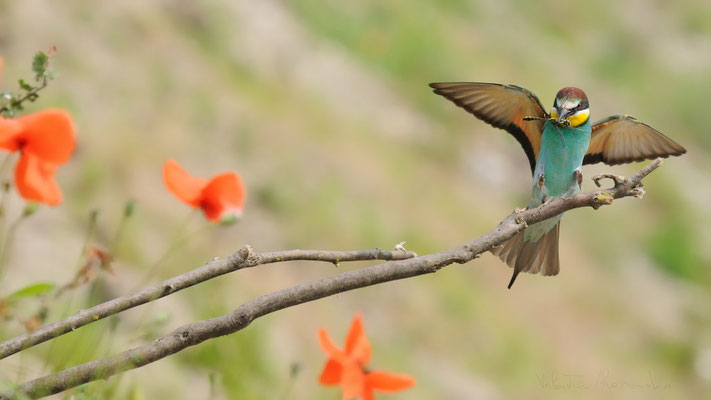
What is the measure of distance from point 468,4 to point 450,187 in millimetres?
4372

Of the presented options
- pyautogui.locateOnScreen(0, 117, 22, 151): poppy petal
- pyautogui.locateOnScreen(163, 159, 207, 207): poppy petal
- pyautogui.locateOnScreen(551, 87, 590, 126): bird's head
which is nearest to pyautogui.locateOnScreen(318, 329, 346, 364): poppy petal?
pyautogui.locateOnScreen(163, 159, 207, 207): poppy petal

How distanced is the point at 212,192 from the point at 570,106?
0.69 meters

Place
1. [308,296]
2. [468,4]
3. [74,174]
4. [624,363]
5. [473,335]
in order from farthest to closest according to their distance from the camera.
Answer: [468,4]
[624,363]
[473,335]
[74,174]
[308,296]

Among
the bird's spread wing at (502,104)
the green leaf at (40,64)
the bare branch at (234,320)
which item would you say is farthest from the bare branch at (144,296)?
the bird's spread wing at (502,104)

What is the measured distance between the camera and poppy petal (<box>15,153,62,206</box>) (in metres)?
Result: 1.05

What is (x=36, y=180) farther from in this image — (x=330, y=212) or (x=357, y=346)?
(x=330, y=212)

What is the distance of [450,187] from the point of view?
670 cm

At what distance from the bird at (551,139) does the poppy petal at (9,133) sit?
2.33 feet

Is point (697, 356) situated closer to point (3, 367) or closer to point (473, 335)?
point (473, 335)

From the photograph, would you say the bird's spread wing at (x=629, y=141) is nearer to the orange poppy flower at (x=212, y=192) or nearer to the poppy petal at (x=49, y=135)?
the orange poppy flower at (x=212, y=192)

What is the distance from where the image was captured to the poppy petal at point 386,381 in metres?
1.29

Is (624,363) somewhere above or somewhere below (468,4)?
below

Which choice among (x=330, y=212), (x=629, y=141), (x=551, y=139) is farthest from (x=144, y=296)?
(x=330, y=212)

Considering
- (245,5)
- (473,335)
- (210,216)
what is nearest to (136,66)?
(245,5)
